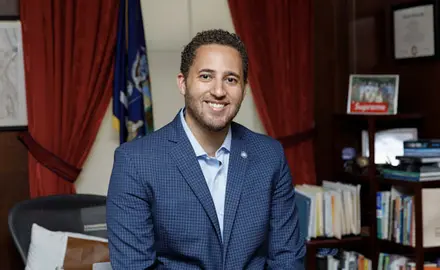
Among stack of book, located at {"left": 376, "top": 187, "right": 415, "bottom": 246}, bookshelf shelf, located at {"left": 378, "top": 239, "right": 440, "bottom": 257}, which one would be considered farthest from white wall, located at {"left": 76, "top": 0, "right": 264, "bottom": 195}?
bookshelf shelf, located at {"left": 378, "top": 239, "right": 440, "bottom": 257}

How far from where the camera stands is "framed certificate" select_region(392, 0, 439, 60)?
3828 mm

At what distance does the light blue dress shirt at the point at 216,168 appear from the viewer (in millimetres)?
2125

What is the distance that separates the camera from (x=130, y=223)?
79.5 inches

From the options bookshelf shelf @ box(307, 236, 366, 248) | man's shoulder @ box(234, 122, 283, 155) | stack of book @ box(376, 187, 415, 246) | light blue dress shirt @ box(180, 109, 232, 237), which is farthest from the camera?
bookshelf shelf @ box(307, 236, 366, 248)

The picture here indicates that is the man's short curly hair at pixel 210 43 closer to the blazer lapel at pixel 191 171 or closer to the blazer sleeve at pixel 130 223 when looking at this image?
the blazer lapel at pixel 191 171

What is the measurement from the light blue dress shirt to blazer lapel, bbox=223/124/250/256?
3cm

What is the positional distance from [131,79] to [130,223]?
6.46 feet

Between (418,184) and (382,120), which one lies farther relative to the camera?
(382,120)

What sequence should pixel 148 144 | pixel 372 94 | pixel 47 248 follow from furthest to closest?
pixel 372 94, pixel 47 248, pixel 148 144

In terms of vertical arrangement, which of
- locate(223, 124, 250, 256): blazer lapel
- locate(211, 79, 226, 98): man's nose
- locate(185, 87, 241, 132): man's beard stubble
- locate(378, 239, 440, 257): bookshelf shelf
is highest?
locate(211, 79, 226, 98): man's nose

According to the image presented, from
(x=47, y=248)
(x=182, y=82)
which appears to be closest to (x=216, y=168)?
(x=182, y=82)

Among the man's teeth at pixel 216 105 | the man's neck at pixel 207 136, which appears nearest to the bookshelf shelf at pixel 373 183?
the man's neck at pixel 207 136

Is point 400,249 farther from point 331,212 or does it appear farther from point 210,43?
point 210,43

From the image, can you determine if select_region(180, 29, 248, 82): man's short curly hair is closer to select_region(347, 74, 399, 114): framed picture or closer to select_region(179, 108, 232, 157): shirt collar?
select_region(179, 108, 232, 157): shirt collar
